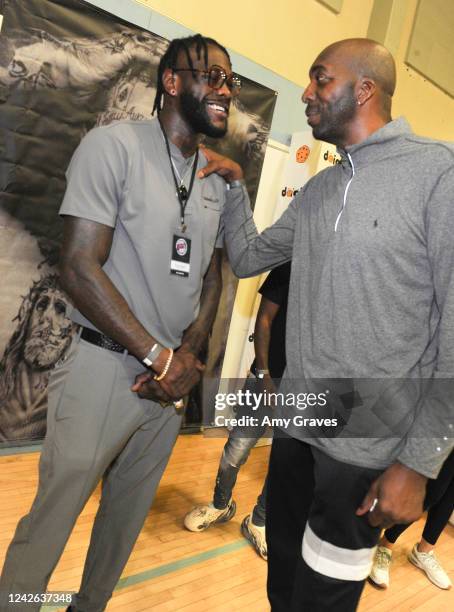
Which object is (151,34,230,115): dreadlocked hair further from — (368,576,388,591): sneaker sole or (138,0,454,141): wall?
(368,576,388,591): sneaker sole

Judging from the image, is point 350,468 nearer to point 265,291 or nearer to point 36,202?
point 265,291

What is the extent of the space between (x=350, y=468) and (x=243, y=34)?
3.66 meters

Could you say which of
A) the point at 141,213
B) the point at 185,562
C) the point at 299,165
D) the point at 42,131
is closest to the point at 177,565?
the point at 185,562

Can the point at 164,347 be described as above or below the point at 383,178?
below

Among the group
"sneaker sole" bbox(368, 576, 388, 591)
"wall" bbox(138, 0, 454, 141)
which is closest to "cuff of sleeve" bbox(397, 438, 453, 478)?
"sneaker sole" bbox(368, 576, 388, 591)

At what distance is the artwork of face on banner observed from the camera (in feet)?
9.05

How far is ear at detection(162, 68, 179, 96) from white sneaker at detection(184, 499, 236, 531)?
7.33 ft

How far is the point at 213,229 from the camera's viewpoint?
1780mm

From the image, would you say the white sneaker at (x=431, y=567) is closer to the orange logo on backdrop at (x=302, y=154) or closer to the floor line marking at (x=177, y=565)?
the floor line marking at (x=177, y=565)

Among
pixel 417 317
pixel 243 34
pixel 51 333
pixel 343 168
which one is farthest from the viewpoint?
pixel 243 34

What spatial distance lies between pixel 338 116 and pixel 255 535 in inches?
89.0

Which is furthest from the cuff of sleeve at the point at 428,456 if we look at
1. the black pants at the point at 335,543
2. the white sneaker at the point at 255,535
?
the white sneaker at the point at 255,535

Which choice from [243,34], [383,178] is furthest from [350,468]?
[243,34]

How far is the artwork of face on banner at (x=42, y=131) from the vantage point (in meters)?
2.76
